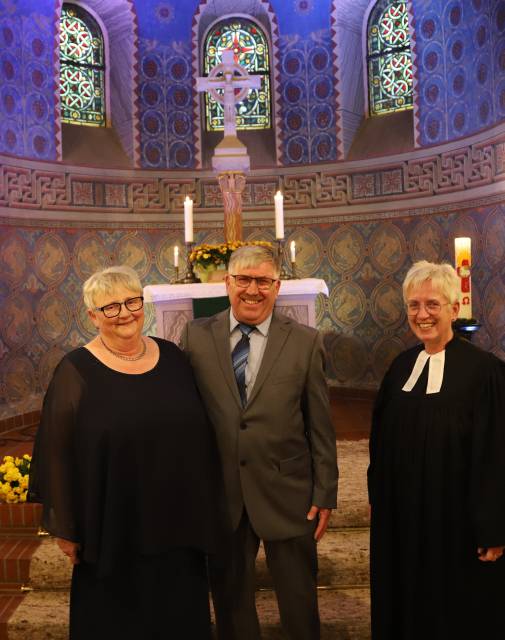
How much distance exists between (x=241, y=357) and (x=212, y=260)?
344 centimetres

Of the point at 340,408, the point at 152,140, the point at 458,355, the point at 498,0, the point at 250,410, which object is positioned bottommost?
the point at 340,408

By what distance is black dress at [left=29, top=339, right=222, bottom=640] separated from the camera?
90.8 inches

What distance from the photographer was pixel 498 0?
698 cm

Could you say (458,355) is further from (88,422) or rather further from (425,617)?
(88,422)

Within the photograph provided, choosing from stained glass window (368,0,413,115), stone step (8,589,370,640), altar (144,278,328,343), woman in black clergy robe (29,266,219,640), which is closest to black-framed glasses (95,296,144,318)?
woman in black clergy robe (29,266,219,640)

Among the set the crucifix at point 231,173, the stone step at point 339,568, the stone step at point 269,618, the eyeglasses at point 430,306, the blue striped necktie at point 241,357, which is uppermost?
the crucifix at point 231,173

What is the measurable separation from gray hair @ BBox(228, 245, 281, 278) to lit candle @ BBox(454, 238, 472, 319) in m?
1.41

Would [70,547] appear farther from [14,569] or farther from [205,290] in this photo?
[205,290]

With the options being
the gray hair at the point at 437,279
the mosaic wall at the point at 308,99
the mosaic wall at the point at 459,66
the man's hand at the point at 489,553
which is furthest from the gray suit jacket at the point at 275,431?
the mosaic wall at the point at 308,99

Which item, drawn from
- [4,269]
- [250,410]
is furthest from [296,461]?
[4,269]

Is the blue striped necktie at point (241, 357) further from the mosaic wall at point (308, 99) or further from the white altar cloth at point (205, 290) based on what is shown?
the mosaic wall at point (308, 99)

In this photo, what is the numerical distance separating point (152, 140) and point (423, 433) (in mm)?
7141

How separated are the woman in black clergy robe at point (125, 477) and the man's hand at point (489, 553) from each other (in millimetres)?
933

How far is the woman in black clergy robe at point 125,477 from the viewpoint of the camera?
90.9 inches
